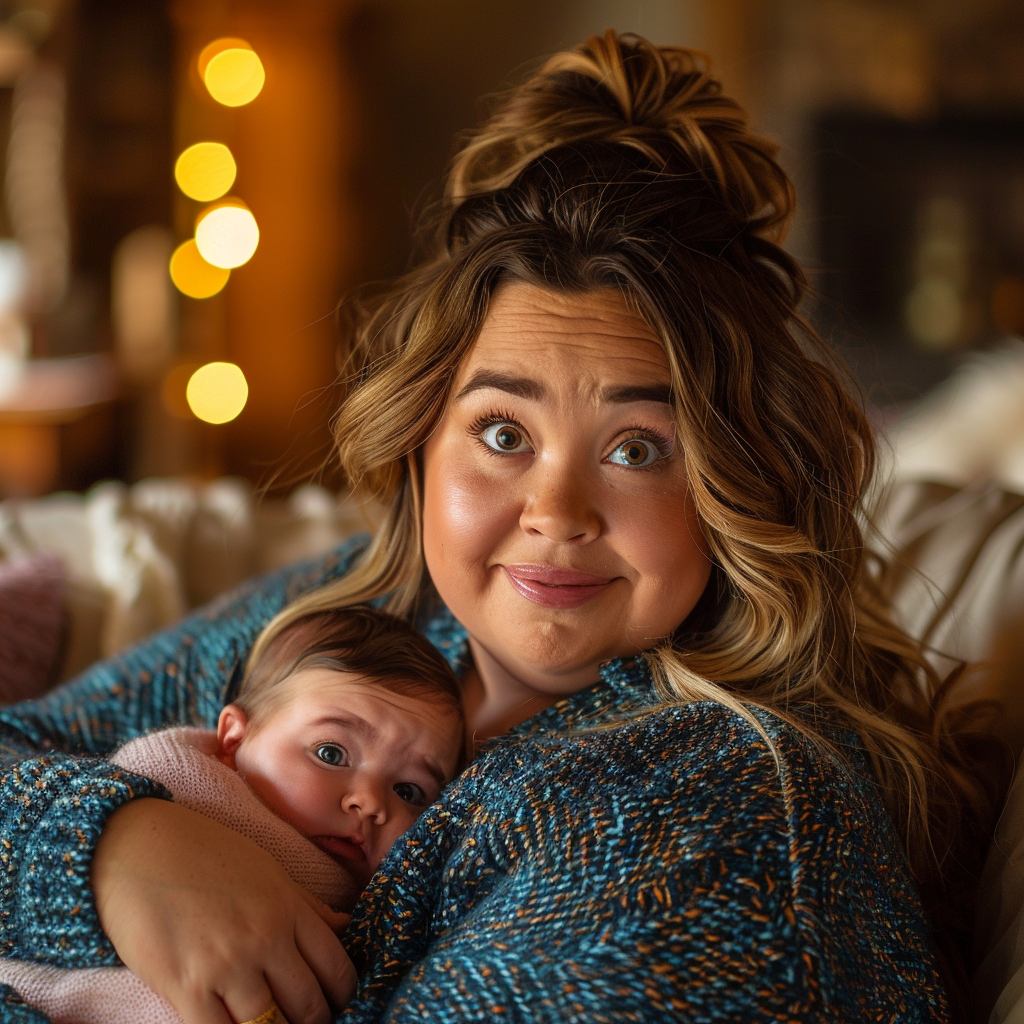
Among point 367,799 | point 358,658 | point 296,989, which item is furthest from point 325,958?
point 358,658

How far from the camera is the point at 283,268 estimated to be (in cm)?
451

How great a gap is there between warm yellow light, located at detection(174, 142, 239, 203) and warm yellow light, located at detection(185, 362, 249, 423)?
0.66 m

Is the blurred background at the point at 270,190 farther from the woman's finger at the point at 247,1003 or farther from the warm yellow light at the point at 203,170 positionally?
the woman's finger at the point at 247,1003

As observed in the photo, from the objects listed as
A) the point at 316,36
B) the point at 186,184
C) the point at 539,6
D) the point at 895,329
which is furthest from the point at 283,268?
the point at 895,329

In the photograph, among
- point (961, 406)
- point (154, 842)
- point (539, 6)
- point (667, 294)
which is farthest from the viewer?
point (539, 6)

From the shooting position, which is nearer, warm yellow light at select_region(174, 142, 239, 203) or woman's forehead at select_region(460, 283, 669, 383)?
woman's forehead at select_region(460, 283, 669, 383)

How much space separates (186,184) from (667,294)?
3.73 m

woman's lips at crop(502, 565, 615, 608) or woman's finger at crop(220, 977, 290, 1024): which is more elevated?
woman's lips at crop(502, 565, 615, 608)

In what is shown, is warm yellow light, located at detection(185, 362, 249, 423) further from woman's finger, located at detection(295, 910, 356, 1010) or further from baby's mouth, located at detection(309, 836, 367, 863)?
woman's finger, located at detection(295, 910, 356, 1010)

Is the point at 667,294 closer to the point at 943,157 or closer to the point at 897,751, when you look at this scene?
the point at 897,751

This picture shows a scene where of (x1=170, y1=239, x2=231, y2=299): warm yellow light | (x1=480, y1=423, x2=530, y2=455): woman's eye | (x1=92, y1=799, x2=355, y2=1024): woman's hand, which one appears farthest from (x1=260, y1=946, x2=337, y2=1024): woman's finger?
(x1=170, y1=239, x2=231, y2=299): warm yellow light

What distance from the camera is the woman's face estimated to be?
0.99m

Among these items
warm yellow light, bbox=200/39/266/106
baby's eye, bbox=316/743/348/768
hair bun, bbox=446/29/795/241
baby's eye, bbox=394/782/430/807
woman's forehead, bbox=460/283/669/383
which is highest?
warm yellow light, bbox=200/39/266/106

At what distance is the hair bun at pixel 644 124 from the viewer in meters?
1.10
